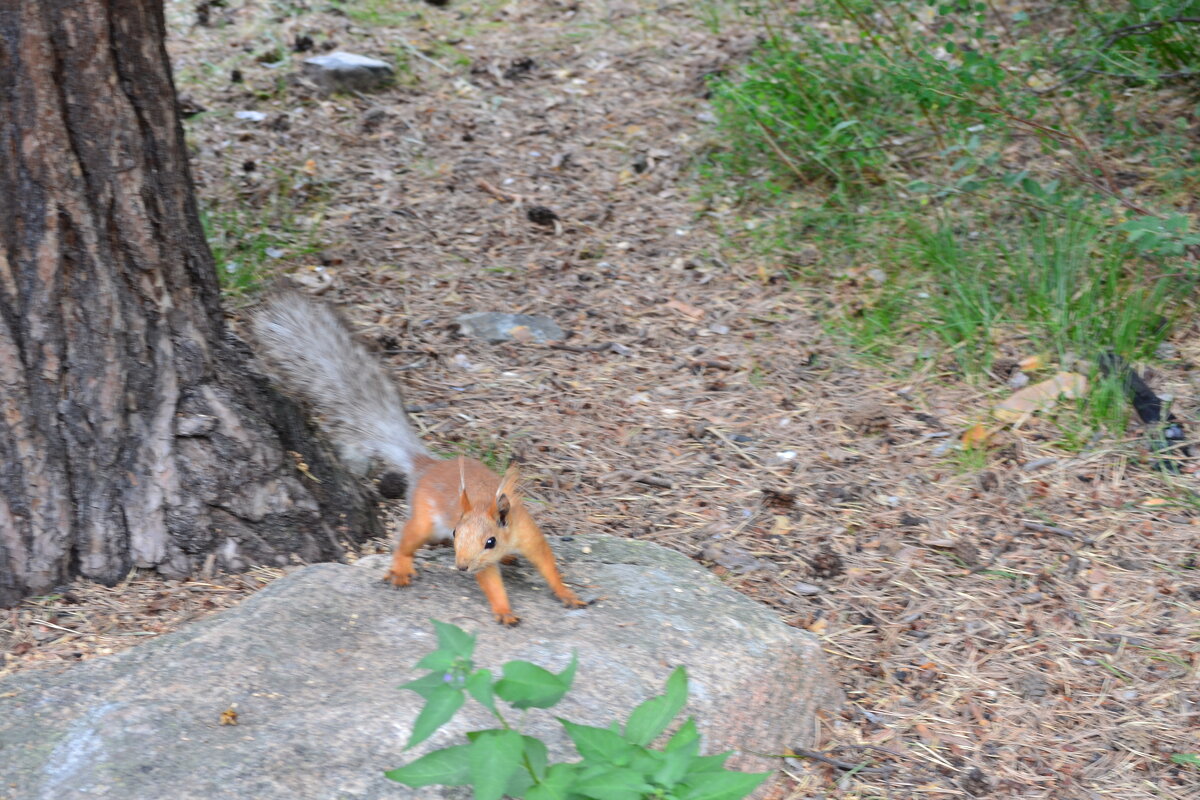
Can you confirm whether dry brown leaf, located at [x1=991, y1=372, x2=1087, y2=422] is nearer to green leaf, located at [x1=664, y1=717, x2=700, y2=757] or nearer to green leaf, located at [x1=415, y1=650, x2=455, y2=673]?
green leaf, located at [x1=664, y1=717, x2=700, y2=757]

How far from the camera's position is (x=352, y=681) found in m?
2.13

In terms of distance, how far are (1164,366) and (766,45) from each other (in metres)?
2.48

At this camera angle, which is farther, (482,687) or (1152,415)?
(1152,415)

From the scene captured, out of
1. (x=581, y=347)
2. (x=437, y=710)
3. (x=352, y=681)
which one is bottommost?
(x=581, y=347)

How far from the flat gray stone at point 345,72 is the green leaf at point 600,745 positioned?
4392 millimetres

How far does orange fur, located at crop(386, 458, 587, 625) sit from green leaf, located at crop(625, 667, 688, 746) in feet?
2.15

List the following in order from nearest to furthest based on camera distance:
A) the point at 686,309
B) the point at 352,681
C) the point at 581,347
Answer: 1. the point at 352,681
2. the point at 581,347
3. the point at 686,309

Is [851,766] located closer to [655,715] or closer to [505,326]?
[655,715]

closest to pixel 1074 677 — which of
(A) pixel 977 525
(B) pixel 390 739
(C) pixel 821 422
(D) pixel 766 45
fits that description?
(A) pixel 977 525

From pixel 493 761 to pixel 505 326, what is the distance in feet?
8.84

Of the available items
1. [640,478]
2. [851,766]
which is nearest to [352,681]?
[851,766]

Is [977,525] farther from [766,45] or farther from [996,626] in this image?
[766,45]

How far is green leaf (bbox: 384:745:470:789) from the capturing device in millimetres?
1580

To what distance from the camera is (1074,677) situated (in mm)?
2541
